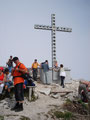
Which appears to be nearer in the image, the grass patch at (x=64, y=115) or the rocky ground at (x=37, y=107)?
the rocky ground at (x=37, y=107)

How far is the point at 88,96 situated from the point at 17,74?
3.87 m

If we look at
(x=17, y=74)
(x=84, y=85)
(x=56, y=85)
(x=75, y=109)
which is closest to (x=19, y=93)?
(x=17, y=74)

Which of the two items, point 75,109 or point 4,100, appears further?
point 4,100

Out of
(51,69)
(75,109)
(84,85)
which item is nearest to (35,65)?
(51,69)

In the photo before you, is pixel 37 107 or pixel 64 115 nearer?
pixel 64 115

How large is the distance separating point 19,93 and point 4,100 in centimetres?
174

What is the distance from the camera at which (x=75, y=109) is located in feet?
19.7

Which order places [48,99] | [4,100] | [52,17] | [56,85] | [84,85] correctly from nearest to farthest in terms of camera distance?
[4,100]
[84,85]
[48,99]
[56,85]
[52,17]

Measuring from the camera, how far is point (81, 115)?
5.45 m

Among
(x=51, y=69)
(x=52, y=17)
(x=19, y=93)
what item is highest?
(x=52, y=17)

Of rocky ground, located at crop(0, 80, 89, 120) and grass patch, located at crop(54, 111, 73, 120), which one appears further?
grass patch, located at crop(54, 111, 73, 120)

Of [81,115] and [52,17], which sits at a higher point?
[52,17]

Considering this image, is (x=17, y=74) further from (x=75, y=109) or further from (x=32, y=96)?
(x=75, y=109)

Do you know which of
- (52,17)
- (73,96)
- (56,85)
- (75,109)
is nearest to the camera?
(75,109)
